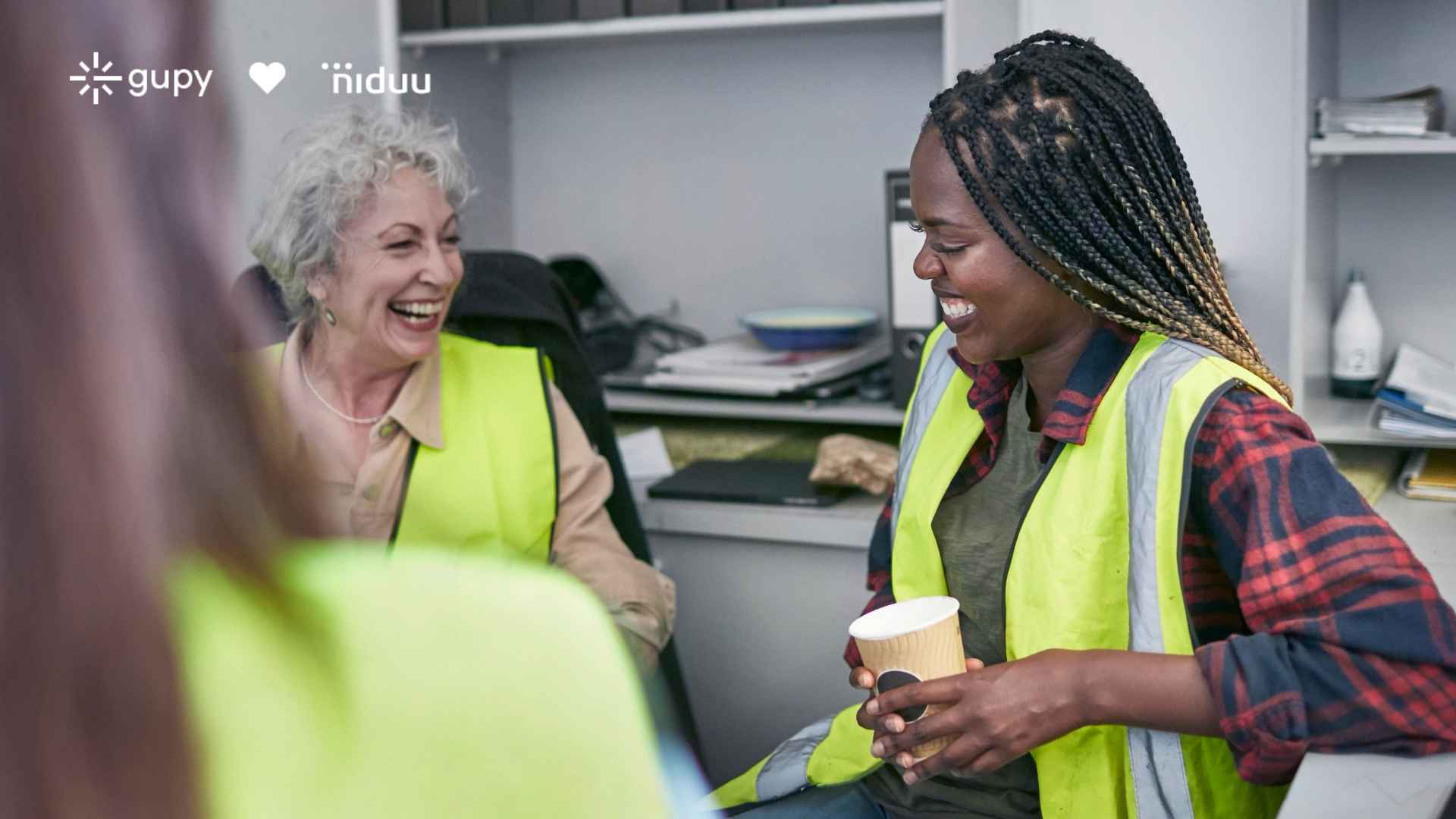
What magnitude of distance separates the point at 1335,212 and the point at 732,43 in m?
1.24

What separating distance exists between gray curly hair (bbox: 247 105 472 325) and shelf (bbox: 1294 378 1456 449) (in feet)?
4.38

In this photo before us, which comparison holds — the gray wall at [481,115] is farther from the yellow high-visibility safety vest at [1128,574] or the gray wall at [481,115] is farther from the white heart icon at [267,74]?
the yellow high-visibility safety vest at [1128,574]

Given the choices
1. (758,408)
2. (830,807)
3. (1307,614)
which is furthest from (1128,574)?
(758,408)

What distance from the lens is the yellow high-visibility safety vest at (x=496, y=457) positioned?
1888 millimetres

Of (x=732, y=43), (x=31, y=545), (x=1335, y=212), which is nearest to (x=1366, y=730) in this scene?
(x=31, y=545)

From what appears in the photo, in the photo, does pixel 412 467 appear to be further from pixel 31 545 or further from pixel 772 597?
pixel 31 545

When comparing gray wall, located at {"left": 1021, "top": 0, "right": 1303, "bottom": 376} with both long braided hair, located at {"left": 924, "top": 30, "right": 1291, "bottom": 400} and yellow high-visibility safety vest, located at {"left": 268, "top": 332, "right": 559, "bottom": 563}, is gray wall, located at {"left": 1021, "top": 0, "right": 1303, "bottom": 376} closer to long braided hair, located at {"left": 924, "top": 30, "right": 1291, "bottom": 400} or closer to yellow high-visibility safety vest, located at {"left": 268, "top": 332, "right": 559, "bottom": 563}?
long braided hair, located at {"left": 924, "top": 30, "right": 1291, "bottom": 400}

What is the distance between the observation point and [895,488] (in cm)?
156

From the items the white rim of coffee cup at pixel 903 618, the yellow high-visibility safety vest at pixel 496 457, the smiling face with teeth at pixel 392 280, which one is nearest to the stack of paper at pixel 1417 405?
the white rim of coffee cup at pixel 903 618

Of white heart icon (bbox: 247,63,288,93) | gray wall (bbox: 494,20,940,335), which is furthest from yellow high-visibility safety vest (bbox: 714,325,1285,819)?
white heart icon (bbox: 247,63,288,93)

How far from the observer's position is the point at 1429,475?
6.79 feet

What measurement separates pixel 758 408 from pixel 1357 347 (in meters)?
1.03

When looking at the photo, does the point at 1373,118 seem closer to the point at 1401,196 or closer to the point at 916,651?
the point at 1401,196

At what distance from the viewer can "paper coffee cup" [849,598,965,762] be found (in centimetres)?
123
